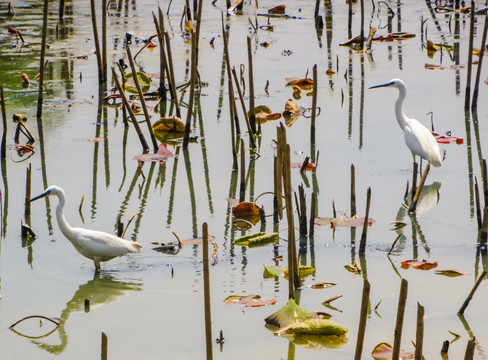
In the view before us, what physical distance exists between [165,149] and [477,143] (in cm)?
303

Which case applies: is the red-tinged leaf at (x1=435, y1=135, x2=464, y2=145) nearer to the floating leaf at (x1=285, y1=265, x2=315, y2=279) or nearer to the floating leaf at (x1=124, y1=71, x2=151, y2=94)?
the floating leaf at (x1=285, y1=265, x2=315, y2=279)

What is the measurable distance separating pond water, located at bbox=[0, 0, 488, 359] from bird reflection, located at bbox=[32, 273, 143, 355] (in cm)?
1

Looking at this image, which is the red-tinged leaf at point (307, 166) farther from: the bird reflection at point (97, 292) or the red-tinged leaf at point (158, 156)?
the bird reflection at point (97, 292)

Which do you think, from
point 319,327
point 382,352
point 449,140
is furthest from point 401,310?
point 449,140

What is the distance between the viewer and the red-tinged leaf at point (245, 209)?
20.7ft

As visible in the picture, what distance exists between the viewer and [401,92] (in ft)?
26.7

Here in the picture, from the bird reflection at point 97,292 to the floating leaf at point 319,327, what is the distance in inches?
46.9

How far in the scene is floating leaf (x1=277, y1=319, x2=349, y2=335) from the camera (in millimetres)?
4395

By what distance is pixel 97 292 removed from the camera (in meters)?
5.21

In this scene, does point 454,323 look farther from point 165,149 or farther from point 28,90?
point 28,90

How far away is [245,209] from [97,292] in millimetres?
1535

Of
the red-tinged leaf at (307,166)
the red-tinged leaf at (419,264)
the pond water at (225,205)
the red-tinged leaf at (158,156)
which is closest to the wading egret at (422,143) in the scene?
the pond water at (225,205)

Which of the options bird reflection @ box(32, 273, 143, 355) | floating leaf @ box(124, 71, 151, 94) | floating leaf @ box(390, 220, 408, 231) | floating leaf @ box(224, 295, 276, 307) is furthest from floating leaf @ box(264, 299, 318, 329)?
floating leaf @ box(124, 71, 151, 94)

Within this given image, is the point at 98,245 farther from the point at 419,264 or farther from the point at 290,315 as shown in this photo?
the point at 419,264
